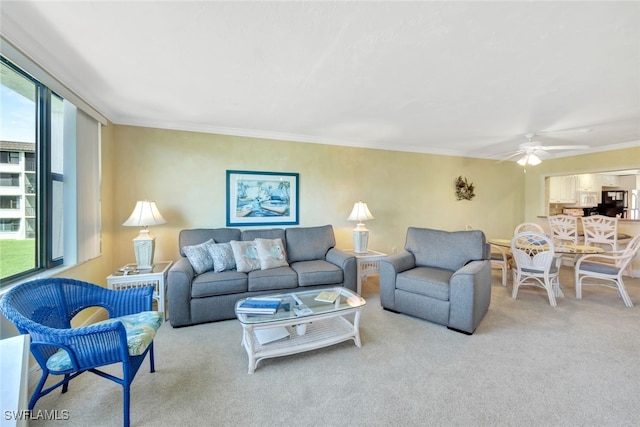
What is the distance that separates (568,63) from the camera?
2035 mm

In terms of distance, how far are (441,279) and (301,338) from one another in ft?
5.25

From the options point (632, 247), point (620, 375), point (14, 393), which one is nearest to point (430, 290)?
point (620, 375)

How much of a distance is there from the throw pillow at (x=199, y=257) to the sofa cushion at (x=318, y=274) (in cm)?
100

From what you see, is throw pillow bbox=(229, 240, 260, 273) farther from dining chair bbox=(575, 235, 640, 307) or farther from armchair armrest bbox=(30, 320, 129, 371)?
dining chair bbox=(575, 235, 640, 307)

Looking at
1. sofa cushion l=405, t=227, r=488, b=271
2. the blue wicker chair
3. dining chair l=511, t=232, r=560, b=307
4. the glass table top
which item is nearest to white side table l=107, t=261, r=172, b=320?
the blue wicker chair

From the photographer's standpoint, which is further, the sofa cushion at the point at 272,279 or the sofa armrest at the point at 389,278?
the sofa armrest at the point at 389,278

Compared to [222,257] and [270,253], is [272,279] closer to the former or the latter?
[270,253]

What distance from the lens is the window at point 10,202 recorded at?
5.91 ft

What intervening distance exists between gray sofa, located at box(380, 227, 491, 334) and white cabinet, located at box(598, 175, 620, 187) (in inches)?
244

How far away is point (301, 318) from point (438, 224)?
4.08 meters

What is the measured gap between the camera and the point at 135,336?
5.39ft

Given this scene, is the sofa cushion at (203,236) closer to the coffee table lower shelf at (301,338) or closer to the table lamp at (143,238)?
the table lamp at (143,238)

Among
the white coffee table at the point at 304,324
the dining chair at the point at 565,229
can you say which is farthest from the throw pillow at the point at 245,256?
the dining chair at the point at 565,229

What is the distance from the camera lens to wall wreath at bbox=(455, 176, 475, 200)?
537 centimetres
